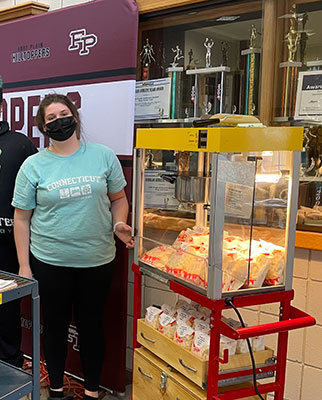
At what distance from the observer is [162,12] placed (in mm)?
2670

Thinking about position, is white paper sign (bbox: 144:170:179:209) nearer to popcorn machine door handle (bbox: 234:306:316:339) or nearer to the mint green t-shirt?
the mint green t-shirt

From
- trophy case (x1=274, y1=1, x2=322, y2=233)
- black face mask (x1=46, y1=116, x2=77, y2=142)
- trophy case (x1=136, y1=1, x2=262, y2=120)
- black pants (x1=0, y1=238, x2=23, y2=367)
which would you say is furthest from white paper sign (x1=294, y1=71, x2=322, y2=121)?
black pants (x1=0, y1=238, x2=23, y2=367)

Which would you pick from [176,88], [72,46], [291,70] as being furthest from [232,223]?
[72,46]

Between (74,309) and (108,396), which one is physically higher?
(74,309)

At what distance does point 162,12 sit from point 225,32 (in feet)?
1.23

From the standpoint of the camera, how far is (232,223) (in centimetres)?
167

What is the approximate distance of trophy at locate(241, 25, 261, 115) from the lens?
7.88 feet

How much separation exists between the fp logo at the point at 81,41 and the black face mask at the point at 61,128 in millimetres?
580

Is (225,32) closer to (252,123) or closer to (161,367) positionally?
(252,123)

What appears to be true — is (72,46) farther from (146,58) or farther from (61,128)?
(61,128)

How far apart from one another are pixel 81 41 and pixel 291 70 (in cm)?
114

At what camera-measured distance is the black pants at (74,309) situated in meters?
2.36

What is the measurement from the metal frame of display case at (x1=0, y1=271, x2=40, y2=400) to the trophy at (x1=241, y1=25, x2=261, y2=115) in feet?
4.27

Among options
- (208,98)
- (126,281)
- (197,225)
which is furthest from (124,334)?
(208,98)
